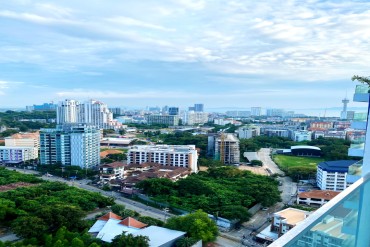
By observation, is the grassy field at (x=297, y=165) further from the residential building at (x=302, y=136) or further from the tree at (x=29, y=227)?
the tree at (x=29, y=227)

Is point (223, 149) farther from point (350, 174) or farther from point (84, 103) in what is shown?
point (84, 103)

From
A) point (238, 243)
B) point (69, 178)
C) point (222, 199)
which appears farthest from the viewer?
point (69, 178)

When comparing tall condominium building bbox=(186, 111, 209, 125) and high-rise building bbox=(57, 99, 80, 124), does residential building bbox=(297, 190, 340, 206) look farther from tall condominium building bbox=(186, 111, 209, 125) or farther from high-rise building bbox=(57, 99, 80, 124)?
tall condominium building bbox=(186, 111, 209, 125)

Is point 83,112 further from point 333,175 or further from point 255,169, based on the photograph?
point 333,175

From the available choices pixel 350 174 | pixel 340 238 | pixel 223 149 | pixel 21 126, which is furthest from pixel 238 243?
pixel 21 126

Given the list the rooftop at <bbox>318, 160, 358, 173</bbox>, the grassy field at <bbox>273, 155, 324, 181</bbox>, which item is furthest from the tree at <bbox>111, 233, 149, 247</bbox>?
the grassy field at <bbox>273, 155, 324, 181</bbox>

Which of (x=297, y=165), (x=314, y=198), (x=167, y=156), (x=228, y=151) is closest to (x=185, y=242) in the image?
(x=314, y=198)
